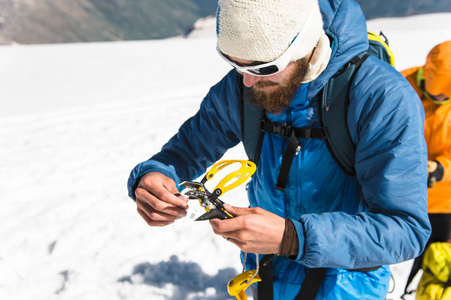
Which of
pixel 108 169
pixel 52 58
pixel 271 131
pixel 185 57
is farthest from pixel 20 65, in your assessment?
pixel 271 131

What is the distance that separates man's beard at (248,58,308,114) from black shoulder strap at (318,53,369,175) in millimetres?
109

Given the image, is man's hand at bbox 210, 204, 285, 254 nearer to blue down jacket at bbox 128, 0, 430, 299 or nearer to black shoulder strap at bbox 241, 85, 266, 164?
blue down jacket at bbox 128, 0, 430, 299

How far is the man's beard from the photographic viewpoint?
59.1 inches

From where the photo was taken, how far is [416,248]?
1.33 meters

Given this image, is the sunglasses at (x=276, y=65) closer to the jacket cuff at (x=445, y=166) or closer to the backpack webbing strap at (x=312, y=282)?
the backpack webbing strap at (x=312, y=282)

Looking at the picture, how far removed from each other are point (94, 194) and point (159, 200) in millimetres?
3257

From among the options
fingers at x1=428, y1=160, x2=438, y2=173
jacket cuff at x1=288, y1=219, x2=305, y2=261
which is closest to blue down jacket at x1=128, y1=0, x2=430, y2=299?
jacket cuff at x1=288, y1=219, x2=305, y2=261

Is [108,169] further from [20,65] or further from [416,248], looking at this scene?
[20,65]

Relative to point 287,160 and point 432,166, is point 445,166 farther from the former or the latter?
point 287,160

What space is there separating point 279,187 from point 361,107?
48 cm

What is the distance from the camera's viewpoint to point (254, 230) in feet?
3.99

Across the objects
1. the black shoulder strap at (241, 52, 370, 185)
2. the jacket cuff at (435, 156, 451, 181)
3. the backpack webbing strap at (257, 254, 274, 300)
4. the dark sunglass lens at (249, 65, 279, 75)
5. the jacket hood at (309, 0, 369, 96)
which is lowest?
the backpack webbing strap at (257, 254, 274, 300)

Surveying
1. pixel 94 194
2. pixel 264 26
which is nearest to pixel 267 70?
pixel 264 26

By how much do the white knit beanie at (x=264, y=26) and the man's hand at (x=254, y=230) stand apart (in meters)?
0.57
